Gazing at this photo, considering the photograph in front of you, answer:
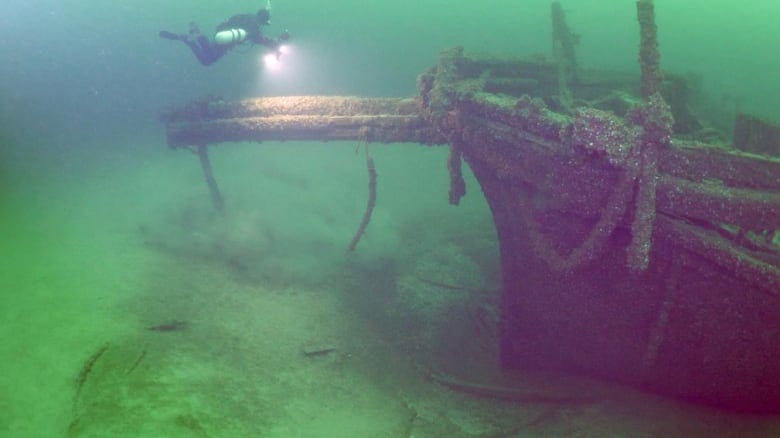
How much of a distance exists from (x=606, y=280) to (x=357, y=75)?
22.7 metres

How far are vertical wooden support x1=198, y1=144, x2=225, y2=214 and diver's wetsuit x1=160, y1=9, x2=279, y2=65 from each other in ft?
8.76

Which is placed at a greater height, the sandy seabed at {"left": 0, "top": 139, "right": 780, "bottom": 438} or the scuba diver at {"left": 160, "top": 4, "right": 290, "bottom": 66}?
the scuba diver at {"left": 160, "top": 4, "right": 290, "bottom": 66}

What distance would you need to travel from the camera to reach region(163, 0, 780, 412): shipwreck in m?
4.03

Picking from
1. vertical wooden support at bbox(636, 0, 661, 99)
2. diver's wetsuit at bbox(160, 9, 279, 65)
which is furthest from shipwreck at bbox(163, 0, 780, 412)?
diver's wetsuit at bbox(160, 9, 279, 65)

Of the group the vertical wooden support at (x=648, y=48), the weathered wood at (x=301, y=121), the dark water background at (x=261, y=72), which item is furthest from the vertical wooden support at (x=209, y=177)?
the dark water background at (x=261, y=72)

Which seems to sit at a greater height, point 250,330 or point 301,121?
point 301,121

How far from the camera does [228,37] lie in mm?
10461

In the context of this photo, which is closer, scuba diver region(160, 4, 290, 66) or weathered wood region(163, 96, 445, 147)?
weathered wood region(163, 96, 445, 147)

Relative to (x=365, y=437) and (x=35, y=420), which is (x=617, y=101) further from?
(x=35, y=420)

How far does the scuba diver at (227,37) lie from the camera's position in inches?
413

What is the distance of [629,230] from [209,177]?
9266 millimetres

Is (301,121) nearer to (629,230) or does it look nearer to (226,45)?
(226,45)

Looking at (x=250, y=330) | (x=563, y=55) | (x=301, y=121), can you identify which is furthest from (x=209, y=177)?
(x=563, y=55)

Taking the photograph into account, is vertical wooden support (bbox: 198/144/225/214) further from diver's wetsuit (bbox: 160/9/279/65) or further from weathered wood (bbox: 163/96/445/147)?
diver's wetsuit (bbox: 160/9/279/65)
